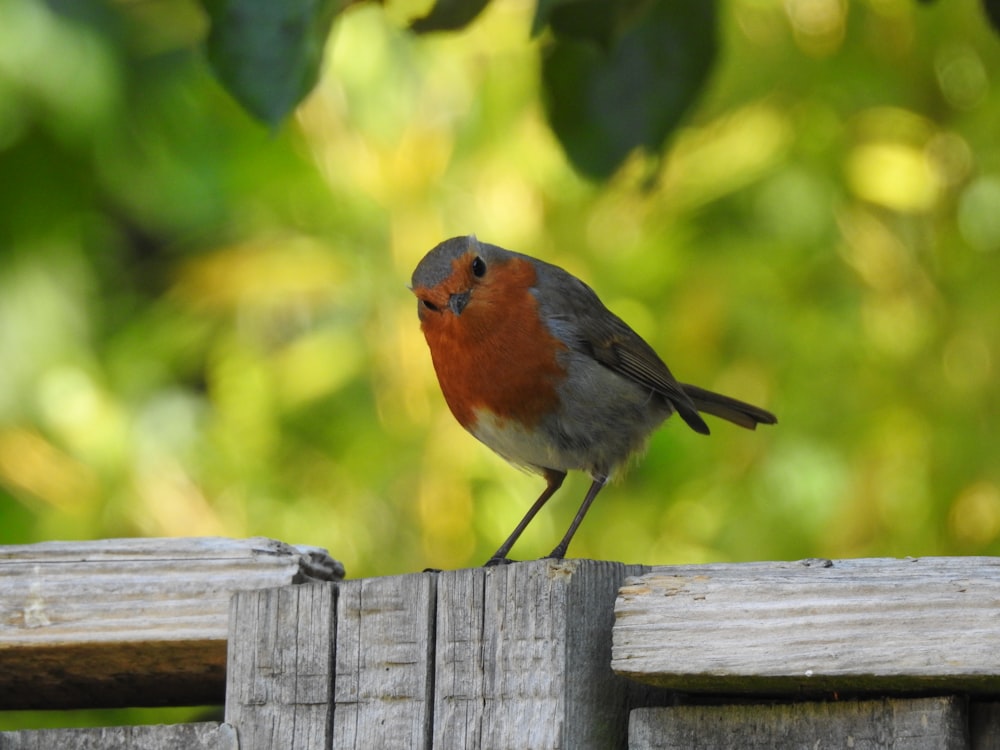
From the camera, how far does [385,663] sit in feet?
6.60

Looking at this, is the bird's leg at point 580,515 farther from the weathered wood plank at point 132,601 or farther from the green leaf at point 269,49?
the green leaf at point 269,49

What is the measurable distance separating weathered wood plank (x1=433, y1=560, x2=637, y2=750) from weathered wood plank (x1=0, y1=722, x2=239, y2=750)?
376 mm

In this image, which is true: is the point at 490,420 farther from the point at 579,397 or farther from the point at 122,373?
the point at 122,373

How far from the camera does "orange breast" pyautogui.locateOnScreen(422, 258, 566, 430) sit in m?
3.20

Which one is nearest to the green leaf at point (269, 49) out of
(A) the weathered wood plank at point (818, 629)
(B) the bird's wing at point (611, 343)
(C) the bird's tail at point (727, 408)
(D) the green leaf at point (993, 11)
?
(A) the weathered wood plank at point (818, 629)

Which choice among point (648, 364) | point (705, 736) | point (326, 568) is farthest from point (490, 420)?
point (705, 736)

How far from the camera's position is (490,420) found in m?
3.24

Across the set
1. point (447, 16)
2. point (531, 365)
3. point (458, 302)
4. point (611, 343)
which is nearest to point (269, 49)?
point (447, 16)

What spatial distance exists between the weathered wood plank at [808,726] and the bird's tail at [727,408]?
6.70 feet

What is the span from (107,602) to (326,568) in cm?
35

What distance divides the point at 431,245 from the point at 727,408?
1541 mm

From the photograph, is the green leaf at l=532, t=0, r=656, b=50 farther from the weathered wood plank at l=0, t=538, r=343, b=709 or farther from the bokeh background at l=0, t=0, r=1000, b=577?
the bokeh background at l=0, t=0, r=1000, b=577

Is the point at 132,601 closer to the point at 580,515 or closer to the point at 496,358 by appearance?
the point at 496,358

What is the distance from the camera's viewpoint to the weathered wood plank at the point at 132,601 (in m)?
2.23
